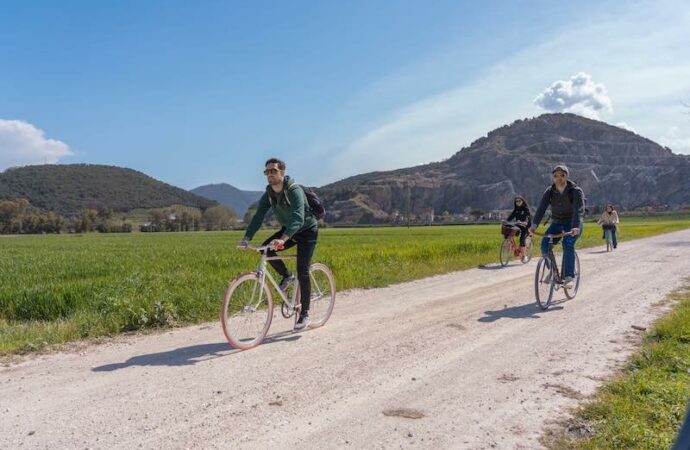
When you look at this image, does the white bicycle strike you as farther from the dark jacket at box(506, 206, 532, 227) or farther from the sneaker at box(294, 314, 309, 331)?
the dark jacket at box(506, 206, 532, 227)

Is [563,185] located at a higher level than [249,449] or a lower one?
higher

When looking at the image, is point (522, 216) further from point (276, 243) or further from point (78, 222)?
point (78, 222)

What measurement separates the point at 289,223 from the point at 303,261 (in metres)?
0.84

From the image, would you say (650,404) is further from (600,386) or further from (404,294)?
(404,294)

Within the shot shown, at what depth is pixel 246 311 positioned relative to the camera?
665 centimetres

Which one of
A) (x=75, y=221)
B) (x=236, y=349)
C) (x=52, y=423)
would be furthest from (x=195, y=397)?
(x=75, y=221)

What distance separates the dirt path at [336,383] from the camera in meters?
3.88

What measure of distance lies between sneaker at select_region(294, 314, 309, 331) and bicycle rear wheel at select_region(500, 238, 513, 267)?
1102 cm

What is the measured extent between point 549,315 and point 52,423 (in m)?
7.18

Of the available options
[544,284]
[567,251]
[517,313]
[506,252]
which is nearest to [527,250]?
[506,252]

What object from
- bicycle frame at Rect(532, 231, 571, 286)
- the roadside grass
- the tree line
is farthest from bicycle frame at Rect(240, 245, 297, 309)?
the tree line

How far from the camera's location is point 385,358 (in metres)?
5.86

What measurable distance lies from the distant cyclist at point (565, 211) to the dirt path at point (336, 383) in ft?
4.53

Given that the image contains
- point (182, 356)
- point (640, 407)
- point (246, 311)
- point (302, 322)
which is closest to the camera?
point (640, 407)
